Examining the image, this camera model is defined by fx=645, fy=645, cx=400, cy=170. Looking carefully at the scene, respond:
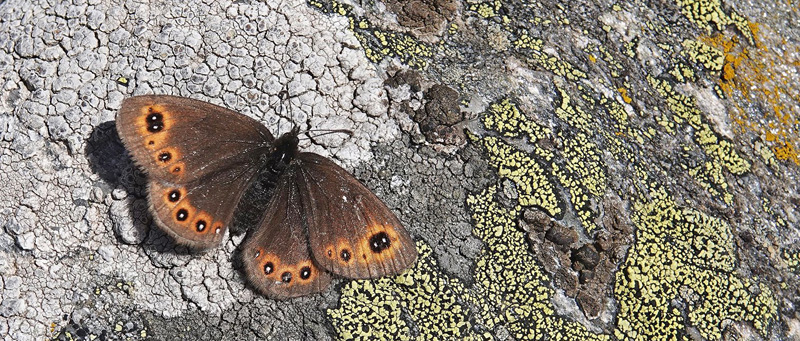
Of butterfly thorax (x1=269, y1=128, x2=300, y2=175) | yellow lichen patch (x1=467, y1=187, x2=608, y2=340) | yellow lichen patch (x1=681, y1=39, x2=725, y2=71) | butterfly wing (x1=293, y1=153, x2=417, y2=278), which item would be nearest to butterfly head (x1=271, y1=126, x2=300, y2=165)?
butterfly thorax (x1=269, y1=128, x2=300, y2=175)

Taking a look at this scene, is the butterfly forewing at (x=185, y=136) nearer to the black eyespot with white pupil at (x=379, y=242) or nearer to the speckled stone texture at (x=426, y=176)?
the speckled stone texture at (x=426, y=176)

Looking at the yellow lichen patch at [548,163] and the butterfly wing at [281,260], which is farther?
the yellow lichen patch at [548,163]

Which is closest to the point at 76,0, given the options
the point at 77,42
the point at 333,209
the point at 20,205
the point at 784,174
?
the point at 77,42

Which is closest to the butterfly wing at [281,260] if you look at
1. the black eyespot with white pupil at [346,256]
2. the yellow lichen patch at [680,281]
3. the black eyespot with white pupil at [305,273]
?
the black eyespot with white pupil at [305,273]

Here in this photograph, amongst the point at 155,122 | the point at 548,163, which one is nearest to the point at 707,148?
the point at 548,163

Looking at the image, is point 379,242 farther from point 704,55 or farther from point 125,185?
point 704,55

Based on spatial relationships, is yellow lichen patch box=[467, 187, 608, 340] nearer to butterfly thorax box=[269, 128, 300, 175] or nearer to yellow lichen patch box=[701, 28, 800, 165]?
butterfly thorax box=[269, 128, 300, 175]
